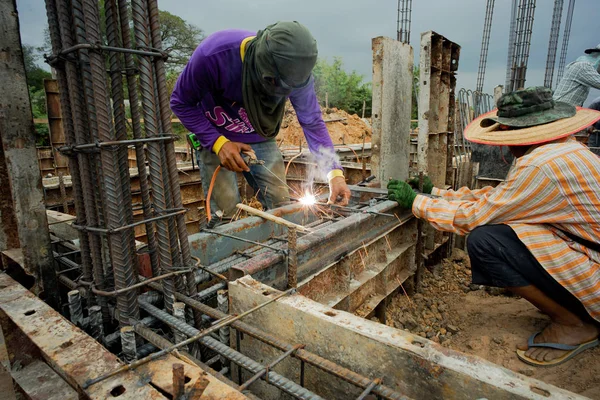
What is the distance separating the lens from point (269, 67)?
284 centimetres

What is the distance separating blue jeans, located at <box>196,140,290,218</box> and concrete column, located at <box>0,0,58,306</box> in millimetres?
1984

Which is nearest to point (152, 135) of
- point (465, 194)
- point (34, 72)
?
point (465, 194)

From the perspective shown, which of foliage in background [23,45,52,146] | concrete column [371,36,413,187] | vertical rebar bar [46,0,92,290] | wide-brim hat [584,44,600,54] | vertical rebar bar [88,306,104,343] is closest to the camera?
vertical rebar bar [46,0,92,290]

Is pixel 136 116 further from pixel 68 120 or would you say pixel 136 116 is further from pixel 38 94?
pixel 38 94

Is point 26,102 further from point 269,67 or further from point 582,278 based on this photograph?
point 582,278

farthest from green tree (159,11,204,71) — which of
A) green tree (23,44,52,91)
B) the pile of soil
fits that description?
the pile of soil

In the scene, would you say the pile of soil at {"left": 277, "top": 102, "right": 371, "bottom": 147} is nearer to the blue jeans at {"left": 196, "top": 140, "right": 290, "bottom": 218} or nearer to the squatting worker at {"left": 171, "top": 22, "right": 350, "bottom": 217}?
the blue jeans at {"left": 196, "top": 140, "right": 290, "bottom": 218}

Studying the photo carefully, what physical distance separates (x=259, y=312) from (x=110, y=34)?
1.57 metres

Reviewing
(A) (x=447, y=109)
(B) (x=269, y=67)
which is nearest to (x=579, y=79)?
(A) (x=447, y=109)

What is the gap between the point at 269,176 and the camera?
4.31 m

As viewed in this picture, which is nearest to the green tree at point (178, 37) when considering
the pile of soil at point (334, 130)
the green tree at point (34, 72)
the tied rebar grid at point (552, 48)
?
the green tree at point (34, 72)

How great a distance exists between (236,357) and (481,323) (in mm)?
2668

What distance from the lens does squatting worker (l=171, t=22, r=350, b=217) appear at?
9.29 feet

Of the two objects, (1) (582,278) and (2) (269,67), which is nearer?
(1) (582,278)
